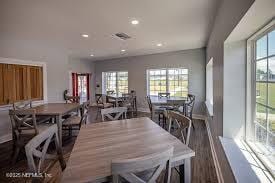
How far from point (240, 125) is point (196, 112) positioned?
4494mm

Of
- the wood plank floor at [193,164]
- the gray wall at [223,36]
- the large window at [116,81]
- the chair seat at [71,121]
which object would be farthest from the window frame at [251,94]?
the large window at [116,81]

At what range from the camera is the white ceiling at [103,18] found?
7.96ft

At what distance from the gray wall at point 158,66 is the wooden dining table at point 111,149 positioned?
467 cm

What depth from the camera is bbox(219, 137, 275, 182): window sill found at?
4.13 feet

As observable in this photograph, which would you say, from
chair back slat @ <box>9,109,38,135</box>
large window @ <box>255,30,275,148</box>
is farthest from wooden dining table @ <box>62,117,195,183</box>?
chair back slat @ <box>9,109,38,135</box>

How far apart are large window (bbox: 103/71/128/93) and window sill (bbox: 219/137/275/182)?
681 cm

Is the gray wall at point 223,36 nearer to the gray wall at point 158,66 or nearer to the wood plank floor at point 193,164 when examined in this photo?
the wood plank floor at point 193,164

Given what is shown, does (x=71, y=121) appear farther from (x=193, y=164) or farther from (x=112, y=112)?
(x=193, y=164)

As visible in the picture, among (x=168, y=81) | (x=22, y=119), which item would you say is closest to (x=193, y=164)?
(x=22, y=119)

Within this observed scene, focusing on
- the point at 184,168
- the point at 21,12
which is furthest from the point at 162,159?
the point at 21,12

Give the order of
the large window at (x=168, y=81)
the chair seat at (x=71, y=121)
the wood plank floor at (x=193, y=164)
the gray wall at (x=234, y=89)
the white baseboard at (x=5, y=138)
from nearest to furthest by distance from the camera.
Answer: the gray wall at (x=234, y=89) → the wood plank floor at (x=193, y=164) → the chair seat at (x=71, y=121) → the white baseboard at (x=5, y=138) → the large window at (x=168, y=81)

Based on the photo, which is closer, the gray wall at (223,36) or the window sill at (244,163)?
the window sill at (244,163)

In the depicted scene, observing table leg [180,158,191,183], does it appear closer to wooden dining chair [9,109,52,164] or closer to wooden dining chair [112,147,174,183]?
wooden dining chair [112,147,174,183]

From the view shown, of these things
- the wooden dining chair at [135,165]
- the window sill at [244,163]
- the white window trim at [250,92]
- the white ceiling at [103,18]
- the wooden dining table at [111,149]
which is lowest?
the window sill at [244,163]
